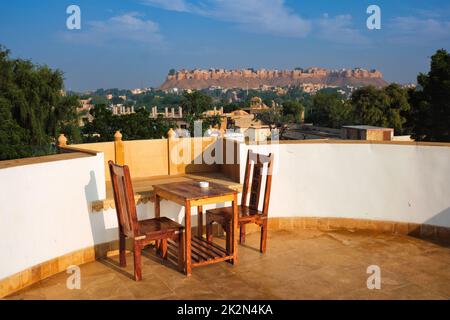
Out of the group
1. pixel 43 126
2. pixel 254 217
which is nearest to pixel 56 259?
pixel 254 217

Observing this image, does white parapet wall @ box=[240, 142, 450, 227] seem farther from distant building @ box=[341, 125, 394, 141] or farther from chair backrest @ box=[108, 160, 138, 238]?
distant building @ box=[341, 125, 394, 141]

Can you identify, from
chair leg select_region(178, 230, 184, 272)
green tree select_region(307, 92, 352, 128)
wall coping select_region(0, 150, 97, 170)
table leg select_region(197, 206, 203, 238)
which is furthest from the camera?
green tree select_region(307, 92, 352, 128)

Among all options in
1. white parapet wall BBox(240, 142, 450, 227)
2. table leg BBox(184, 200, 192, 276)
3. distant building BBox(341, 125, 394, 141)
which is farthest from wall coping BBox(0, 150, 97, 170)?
distant building BBox(341, 125, 394, 141)

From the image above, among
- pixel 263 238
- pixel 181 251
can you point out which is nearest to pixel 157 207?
pixel 181 251

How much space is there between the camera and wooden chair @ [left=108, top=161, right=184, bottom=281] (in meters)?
4.01

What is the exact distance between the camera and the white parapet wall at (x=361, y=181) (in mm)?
5414

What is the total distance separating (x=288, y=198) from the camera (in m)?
5.97

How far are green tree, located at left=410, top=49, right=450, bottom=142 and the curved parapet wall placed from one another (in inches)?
1033

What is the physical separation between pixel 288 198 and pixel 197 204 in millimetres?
2078

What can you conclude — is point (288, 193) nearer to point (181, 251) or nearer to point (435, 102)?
point (181, 251)

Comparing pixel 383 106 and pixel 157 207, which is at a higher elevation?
pixel 383 106

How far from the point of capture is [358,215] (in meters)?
5.86
